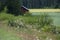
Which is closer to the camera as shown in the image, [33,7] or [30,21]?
[30,21]

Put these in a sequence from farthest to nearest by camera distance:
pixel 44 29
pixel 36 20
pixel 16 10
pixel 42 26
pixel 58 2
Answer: pixel 58 2, pixel 16 10, pixel 36 20, pixel 42 26, pixel 44 29

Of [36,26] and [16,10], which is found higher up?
[36,26]

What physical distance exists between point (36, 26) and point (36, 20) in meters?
1.44

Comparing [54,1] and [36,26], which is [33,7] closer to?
[54,1]

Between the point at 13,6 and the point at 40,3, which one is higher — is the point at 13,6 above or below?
above

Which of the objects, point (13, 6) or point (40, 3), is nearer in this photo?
point (13, 6)

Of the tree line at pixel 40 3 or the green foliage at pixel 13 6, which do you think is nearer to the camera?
the green foliage at pixel 13 6

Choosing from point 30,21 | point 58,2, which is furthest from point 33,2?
point 30,21

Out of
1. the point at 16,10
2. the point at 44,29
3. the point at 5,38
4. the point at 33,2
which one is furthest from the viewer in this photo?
the point at 33,2

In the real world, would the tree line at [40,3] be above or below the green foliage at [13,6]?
below

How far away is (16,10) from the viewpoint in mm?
27031

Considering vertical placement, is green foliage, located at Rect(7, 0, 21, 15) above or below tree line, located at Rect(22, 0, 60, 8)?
above

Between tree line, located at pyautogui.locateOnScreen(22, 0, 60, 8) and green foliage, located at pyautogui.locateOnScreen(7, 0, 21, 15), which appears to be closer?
green foliage, located at pyautogui.locateOnScreen(7, 0, 21, 15)

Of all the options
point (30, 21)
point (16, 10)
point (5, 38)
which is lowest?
point (16, 10)
